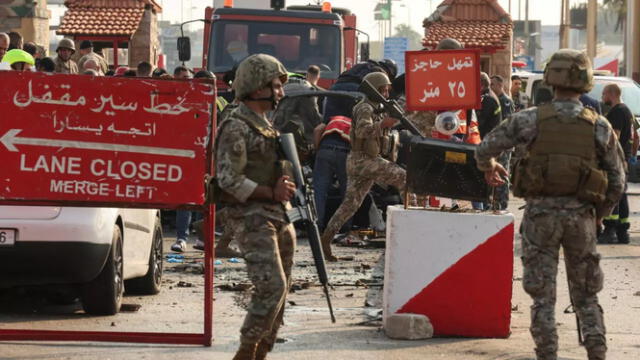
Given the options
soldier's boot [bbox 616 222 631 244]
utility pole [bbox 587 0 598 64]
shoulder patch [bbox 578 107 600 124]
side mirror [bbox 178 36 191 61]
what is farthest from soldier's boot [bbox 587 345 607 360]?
utility pole [bbox 587 0 598 64]

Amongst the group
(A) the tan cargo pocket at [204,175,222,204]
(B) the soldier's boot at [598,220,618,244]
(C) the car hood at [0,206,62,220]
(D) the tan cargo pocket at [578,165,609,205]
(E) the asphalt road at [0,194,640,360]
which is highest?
(D) the tan cargo pocket at [578,165,609,205]

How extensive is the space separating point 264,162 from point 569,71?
166 cm

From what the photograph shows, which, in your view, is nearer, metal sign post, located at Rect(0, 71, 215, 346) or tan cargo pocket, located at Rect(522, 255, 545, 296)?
tan cargo pocket, located at Rect(522, 255, 545, 296)

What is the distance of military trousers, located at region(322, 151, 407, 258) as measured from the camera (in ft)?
45.5

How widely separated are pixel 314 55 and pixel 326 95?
6227 millimetres

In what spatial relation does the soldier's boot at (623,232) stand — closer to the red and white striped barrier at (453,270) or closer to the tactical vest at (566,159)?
the red and white striped barrier at (453,270)

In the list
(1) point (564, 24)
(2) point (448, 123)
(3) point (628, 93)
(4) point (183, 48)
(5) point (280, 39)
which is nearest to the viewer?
(2) point (448, 123)

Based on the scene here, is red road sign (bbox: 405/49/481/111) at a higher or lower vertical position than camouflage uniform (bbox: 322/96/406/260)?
higher

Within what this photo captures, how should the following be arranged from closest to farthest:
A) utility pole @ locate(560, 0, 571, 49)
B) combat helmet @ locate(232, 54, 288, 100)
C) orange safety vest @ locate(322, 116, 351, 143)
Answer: combat helmet @ locate(232, 54, 288, 100)
orange safety vest @ locate(322, 116, 351, 143)
utility pole @ locate(560, 0, 571, 49)

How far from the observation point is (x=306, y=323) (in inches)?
395

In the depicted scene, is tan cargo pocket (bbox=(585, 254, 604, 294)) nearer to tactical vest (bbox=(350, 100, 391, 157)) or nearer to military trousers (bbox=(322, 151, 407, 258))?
tactical vest (bbox=(350, 100, 391, 157))

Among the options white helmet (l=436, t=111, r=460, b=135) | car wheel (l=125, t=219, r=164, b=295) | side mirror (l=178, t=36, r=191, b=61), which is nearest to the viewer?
car wheel (l=125, t=219, r=164, b=295)

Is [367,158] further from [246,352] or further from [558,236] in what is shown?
[246,352]

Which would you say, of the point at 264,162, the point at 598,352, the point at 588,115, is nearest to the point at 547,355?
the point at 598,352
